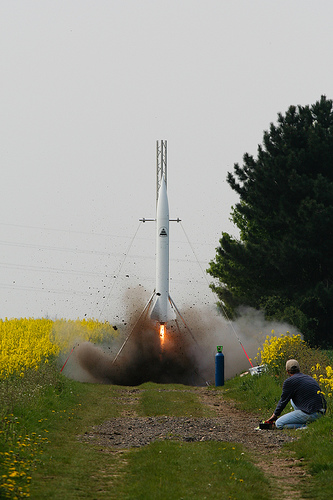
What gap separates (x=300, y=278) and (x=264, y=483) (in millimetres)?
28782

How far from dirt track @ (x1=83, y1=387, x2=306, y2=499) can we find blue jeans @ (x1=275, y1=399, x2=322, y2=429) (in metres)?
0.26

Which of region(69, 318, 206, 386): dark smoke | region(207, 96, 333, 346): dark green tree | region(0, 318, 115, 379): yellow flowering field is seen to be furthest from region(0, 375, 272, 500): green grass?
region(207, 96, 333, 346): dark green tree

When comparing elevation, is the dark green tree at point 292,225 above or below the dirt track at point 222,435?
above

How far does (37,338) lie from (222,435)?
1636 cm

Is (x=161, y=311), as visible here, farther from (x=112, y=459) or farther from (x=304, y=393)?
(x=112, y=459)

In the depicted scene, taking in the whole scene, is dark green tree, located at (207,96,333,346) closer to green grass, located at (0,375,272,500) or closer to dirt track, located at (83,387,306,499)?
dirt track, located at (83,387,306,499)

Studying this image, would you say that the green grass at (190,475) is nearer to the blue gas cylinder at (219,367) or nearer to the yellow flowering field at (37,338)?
the yellow flowering field at (37,338)

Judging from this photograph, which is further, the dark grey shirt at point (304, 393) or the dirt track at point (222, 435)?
the dark grey shirt at point (304, 393)

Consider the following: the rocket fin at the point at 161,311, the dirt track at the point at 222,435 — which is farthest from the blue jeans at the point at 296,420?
the rocket fin at the point at 161,311

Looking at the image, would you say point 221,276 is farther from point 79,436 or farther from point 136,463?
point 136,463

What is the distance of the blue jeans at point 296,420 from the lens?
14492mm

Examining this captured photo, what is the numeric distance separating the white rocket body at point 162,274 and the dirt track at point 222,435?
1741 cm

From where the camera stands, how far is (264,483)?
1029cm

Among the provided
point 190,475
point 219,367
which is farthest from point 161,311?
point 190,475
